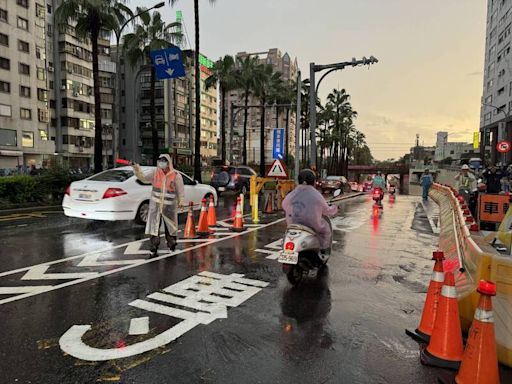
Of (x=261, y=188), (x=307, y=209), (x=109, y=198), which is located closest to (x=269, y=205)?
(x=261, y=188)

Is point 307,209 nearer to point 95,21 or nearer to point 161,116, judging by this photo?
point 95,21

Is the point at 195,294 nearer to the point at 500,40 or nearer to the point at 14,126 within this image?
the point at 14,126

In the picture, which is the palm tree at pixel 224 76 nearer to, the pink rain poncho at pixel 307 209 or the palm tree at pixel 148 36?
the palm tree at pixel 148 36

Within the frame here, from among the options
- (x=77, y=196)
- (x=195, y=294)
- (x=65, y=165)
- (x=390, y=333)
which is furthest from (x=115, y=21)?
(x=390, y=333)

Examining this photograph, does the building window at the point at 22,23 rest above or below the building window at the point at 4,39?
above

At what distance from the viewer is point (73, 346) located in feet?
12.1

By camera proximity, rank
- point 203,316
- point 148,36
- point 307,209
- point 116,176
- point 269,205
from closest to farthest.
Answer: point 203,316 → point 307,209 → point 116,176 → point 269,205 → point 148,36

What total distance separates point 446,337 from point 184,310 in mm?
2666

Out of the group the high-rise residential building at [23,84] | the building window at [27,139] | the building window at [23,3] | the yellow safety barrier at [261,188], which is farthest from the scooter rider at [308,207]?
the building window at [23,3]

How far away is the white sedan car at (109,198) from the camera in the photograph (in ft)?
32.5

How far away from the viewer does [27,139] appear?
50.0 m

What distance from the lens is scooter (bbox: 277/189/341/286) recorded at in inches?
214

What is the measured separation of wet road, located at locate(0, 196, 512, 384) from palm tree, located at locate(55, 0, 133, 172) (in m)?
14.5

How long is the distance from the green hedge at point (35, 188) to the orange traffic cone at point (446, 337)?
14.9 m
